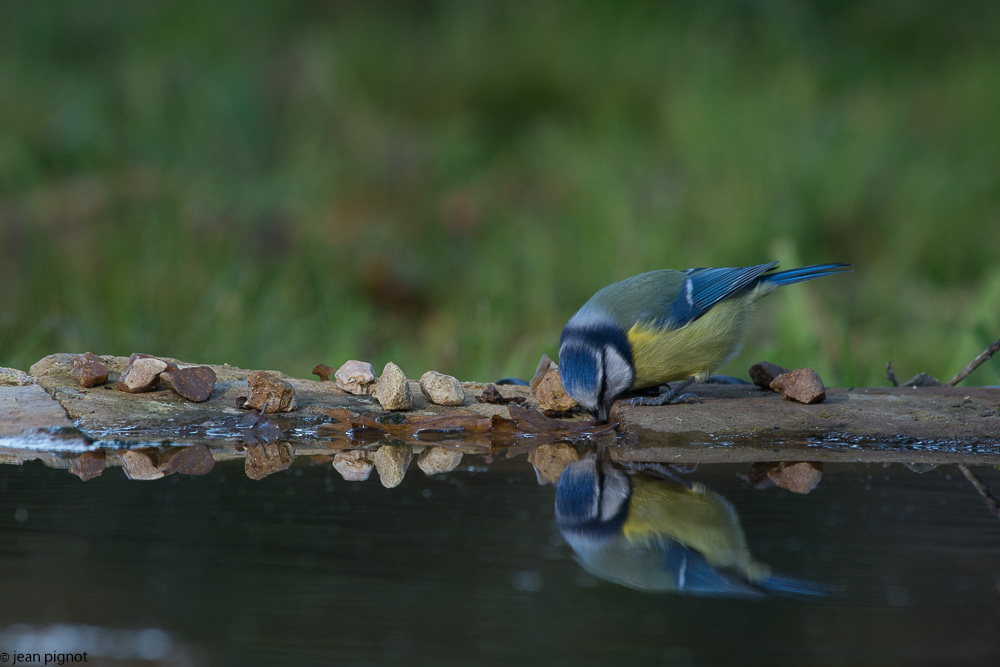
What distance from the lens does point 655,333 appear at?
9.70ft

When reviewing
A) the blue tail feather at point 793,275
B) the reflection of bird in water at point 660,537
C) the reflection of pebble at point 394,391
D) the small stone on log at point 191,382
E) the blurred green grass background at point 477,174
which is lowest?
the reflection of bird in water at point 660,537

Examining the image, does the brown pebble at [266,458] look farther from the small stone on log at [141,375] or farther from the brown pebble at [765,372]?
the brown pebble at [765,372]

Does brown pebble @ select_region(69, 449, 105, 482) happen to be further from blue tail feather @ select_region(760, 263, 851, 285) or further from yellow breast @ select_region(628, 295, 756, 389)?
blue tail feather @ select_region(760, 263, 851, 285)

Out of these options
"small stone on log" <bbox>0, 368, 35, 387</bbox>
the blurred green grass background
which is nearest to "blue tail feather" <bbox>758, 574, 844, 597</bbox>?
"small stone on log" <bbox>0, 368, 35, 387</bbox>

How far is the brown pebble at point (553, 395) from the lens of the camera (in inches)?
107

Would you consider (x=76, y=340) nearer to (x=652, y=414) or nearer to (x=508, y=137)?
(x=652, y=414)

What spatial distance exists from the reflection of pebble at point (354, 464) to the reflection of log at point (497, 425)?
2.8 inches

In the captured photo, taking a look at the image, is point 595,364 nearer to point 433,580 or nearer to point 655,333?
point 655,333

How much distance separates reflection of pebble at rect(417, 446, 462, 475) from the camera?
6.96 ft

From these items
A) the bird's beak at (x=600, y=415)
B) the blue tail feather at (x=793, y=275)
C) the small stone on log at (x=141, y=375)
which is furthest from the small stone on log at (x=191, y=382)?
the blue tail feather at (x=793, y=275)

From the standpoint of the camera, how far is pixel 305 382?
9.11 feet

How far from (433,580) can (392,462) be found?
2.79ft

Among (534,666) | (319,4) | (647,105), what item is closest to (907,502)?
Answer: (534,666)

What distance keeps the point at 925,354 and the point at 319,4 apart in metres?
6.99
